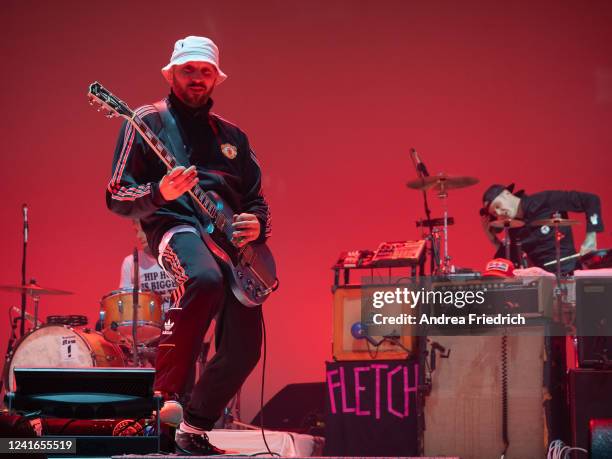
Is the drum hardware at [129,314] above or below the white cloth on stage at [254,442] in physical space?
above

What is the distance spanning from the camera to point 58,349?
21.0 feet

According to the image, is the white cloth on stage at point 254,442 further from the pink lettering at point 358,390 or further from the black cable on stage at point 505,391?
the black cable on stage at point 505,391

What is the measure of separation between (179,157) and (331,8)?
17.6 ft

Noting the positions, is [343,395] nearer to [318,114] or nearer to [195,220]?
[195,220]

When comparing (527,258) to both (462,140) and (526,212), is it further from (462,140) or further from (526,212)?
(462,140)

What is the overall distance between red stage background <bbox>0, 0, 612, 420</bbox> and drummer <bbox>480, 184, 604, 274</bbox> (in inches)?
20.9

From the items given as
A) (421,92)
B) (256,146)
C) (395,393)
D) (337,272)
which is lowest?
(395,393)

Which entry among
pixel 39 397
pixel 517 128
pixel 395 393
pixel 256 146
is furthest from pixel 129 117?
pixel 517 128

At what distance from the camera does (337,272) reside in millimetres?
6160

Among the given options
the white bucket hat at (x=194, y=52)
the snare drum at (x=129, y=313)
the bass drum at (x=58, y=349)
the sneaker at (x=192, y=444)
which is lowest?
the sneaker at (x=192, y=444)

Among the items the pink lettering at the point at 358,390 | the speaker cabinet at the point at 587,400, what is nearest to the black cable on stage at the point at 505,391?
the speaker cabinet at the point at 587,400

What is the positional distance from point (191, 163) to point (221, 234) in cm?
32

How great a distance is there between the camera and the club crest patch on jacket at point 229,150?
3.75 m

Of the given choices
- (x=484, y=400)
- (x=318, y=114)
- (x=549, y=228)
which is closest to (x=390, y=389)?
(x=484, y=400)
